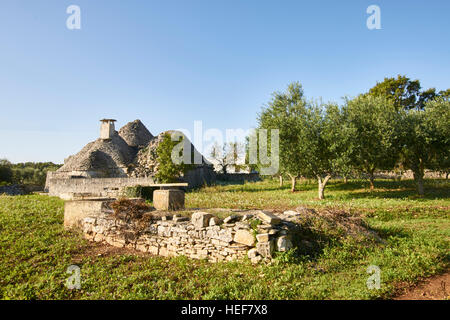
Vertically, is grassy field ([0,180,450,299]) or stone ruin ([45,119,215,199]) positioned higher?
stone ruin ([45,119,215,199])

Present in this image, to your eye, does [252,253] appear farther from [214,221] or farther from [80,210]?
[80,210]

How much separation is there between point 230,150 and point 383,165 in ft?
82.8

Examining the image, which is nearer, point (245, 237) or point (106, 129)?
point (245, 237)

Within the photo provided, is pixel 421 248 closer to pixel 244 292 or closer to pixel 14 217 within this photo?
pixel 244 292

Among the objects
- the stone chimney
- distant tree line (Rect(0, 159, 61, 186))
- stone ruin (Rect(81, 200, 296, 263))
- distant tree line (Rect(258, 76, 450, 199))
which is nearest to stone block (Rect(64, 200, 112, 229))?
stone ruin (Rect(81, 200, 296, 263))

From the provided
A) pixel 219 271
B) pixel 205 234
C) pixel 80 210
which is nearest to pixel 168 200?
pixel 205 234

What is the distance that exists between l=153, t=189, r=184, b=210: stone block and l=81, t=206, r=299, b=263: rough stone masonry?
133 centimetres

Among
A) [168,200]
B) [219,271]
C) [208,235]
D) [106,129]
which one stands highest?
[106,129]

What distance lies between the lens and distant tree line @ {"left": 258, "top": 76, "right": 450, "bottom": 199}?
16.7 m

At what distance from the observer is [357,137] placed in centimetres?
1706

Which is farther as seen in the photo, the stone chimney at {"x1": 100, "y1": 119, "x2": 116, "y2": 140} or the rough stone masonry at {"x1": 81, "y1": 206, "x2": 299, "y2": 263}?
the stone chimney at {"x1": 100, "y1": 119, "x2": 116, "y2": 140}

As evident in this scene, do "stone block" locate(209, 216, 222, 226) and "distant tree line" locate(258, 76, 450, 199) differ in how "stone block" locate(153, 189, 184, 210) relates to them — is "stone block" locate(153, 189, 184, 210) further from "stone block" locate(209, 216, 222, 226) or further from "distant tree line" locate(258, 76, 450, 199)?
"distant tree line" locate(258, 76, 450, 199)

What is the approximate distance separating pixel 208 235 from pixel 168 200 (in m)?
3.07

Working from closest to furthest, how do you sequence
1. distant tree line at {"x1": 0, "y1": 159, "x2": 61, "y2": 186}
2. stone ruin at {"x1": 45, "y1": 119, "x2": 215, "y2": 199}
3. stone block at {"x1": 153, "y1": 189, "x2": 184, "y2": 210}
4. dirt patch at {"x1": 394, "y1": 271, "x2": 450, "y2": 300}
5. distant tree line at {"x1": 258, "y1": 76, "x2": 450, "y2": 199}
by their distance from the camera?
dirt patch at {"x1": 394, "y1": 271, "x2": 450, "y2": 300} < stone block at {"x1": 153, "y1": 189, "x2": 184, "y2": 210} < distant tree line at {"x1": 258, "y1": 76, "x2": 450, "y2": 199} < stone ruin at {"x1": 45, "y1": 119, "x2": 215, "y2": 199} < distant tree line at {"x1": 0, "y1": 159, "x2": 61, "y2": 186}
